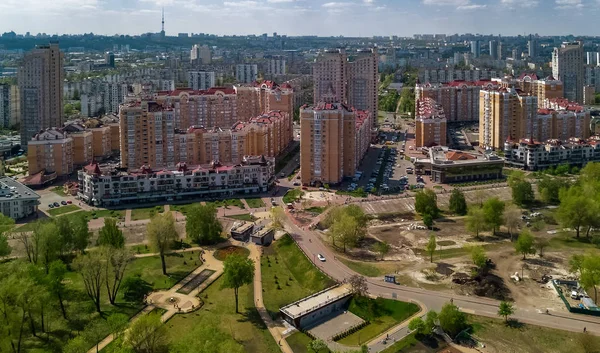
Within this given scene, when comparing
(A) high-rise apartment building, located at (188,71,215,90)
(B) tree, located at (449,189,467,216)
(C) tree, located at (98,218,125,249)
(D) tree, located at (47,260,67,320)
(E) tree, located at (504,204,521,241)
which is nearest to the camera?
(D) tree, located at (47,260,67,320)

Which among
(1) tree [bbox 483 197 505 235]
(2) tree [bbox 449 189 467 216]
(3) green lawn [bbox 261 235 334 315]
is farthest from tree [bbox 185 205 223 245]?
(2) tree [bbox 449 189 467 216]

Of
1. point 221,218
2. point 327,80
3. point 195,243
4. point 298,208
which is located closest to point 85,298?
point 195,243

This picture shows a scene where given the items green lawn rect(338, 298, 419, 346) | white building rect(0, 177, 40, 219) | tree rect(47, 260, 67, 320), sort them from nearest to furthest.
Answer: green lawn rect(338, 298, 419, 346)
tree rect(47, 260, 67, 320)
white building rect(0, 177, 40, 219)

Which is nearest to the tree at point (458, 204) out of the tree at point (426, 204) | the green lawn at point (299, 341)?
the tree at point (426, 204)

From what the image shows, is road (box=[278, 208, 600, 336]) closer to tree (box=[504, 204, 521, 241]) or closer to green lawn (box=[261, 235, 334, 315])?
green lawn (box=[261, 235, 334, 315])

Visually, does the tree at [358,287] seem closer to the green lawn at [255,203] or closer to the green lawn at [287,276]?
the green lawn at [287,276]

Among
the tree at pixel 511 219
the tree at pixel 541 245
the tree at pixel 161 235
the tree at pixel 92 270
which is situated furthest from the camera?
the tree at pixel 511 219
